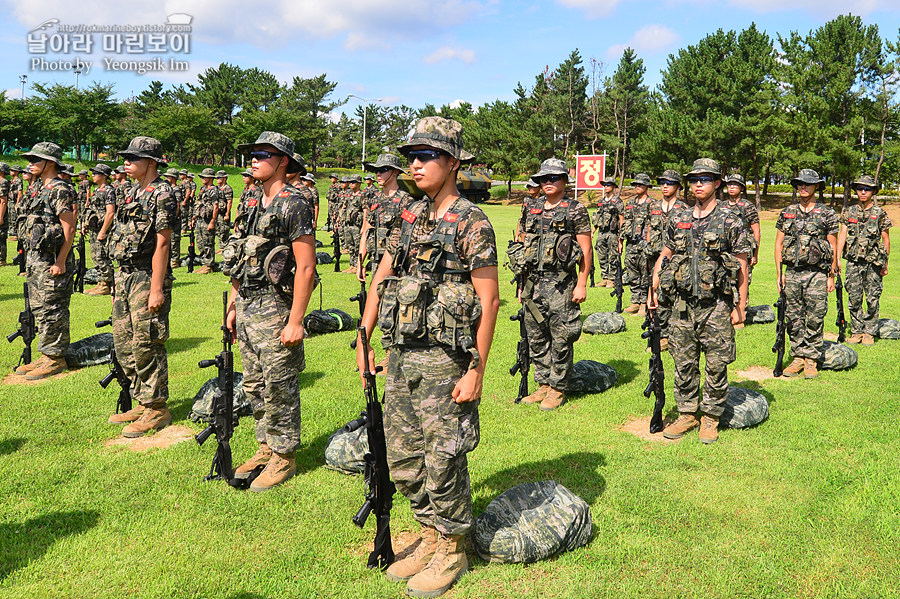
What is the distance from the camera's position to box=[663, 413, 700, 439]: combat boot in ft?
19.5

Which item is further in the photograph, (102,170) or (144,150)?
(102,170)

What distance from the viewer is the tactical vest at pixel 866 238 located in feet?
31.7

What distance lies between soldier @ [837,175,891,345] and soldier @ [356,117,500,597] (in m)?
8.51

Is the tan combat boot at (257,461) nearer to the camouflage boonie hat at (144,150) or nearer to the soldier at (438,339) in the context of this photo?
the soldier at (438,339)

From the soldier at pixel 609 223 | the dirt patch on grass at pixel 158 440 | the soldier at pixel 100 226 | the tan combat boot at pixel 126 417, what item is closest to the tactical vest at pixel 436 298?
the dirt patch on grass at pixel 158 440

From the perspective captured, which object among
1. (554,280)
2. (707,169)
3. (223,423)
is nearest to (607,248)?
(554,280)

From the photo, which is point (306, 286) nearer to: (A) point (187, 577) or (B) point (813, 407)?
(A) point (187, 577)

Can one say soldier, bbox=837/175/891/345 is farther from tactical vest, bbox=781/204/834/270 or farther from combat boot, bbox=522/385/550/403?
combat boot, bbox=522/385/550/403

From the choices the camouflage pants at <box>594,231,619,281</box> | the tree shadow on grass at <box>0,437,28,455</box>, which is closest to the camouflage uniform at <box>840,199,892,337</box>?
the camouflage pants at <box>594,231,619,281</box>

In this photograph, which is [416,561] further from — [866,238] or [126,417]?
[866,238]

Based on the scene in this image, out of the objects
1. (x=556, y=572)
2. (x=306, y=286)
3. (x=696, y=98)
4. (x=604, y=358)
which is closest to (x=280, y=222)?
(x=306, y=286)

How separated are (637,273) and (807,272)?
15.7 ft

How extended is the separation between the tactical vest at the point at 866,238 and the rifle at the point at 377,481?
9.16 meters

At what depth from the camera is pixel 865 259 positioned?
9.77m
